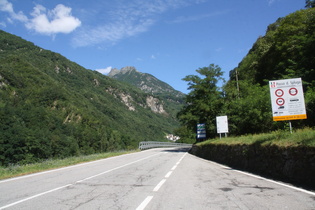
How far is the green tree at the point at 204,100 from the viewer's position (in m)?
29.9

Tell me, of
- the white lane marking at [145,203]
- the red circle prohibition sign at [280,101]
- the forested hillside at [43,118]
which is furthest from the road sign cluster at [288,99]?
the forested hillside at [43,118]

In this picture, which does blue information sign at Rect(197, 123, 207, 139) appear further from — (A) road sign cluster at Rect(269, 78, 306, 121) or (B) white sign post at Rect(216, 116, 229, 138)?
(A) road sign cluster at Rect(269, 78, 306, 121)

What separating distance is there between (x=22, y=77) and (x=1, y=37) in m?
80.3

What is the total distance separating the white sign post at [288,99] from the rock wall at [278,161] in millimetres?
1842

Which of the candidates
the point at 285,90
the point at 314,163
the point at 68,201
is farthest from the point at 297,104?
the point at 68,201

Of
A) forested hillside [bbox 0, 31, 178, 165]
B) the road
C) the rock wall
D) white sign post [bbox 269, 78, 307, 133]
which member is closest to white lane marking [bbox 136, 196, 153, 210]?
the road

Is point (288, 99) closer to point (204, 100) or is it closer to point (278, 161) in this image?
point (278, 161)

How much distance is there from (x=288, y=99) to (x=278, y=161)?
3251 mm

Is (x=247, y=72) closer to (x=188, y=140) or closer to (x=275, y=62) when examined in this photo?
(x=275, y=62)

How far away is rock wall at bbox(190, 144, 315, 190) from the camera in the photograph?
22.5 ft

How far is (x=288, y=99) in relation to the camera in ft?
34.3

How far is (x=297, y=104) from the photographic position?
33.7ft

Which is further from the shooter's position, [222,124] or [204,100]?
[204,100]

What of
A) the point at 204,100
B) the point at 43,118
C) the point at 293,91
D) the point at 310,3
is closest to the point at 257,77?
the point at 204,100
